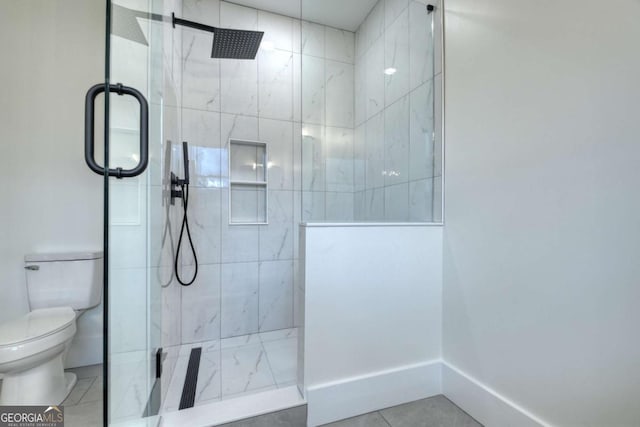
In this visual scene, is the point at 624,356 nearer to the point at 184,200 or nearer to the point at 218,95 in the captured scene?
the point at 184,200

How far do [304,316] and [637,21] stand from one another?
A: 159cm

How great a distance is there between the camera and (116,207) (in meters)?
0.90

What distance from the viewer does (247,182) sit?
2.39 metres

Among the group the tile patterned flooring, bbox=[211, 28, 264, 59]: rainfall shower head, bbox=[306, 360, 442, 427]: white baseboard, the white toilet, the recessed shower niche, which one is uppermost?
bbox=[211, 28, 264, 59]: rainfall shower head

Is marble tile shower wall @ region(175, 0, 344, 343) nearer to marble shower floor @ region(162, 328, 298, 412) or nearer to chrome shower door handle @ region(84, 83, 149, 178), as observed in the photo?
marble shower floor @ region(162, 328, 298, 412)

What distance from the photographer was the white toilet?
1287 millimetres

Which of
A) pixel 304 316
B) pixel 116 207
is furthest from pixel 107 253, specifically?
pixel 304 316

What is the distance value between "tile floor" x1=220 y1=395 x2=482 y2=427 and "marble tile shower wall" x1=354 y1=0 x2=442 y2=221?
3.34 feet

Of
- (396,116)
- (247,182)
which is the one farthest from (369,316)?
(247,182)

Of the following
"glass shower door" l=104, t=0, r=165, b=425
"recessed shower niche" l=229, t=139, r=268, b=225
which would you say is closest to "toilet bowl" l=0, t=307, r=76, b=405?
"glass shower door" l=104, t=0, r=165, b=425

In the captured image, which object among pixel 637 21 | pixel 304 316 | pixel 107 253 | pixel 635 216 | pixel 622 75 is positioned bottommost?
pixel 304 316

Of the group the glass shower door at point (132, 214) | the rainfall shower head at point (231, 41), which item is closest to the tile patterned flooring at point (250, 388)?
the glass shower door at point (132, 214)

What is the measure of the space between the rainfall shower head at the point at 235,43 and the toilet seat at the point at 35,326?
2014mm

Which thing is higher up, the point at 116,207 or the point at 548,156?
the point at 548,156
